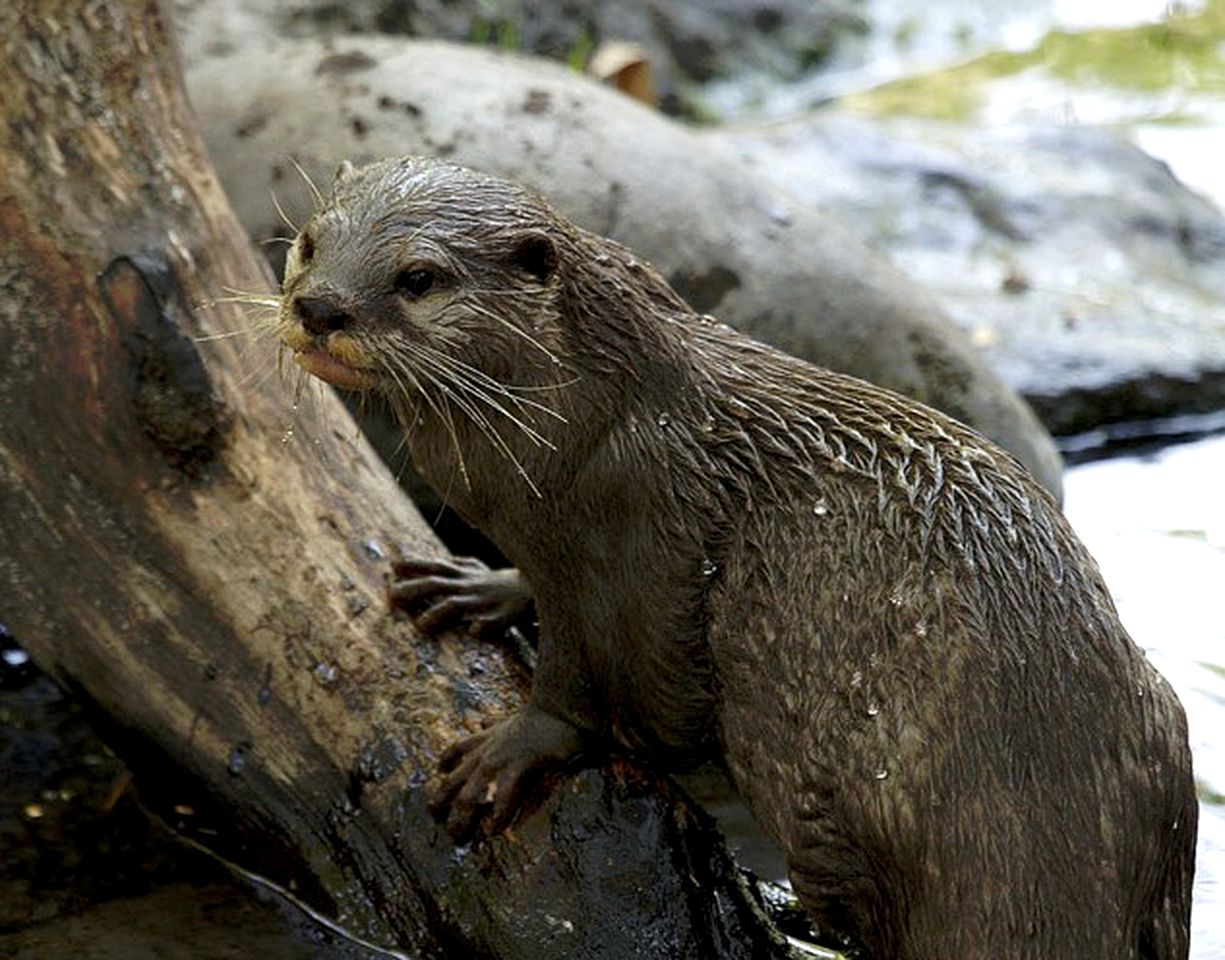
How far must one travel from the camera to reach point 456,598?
3.75 m

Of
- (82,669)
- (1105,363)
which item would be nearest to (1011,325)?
(1105,363)

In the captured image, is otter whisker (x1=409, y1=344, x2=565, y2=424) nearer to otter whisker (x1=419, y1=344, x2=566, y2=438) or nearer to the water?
otter whisker (x1=419, y1=344, x2=566, y2=438)

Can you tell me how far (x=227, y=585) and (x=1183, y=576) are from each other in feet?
8.87

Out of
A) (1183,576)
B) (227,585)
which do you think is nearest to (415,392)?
(227,585)

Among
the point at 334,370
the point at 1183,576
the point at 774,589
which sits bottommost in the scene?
the point at 1183,576

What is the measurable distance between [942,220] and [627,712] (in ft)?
13.0

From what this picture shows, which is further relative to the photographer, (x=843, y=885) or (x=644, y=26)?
(x=644, y=26)

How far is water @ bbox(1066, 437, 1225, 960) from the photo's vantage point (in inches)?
172

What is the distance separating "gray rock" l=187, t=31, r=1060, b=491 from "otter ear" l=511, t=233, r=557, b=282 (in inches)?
80.1

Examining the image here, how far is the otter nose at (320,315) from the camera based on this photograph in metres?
3.12

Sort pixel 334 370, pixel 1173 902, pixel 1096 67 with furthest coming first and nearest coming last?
pixel 1096 67 < pixel 334 370 < pixel 1173 902

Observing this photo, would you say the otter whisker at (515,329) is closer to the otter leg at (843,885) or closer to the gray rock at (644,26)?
the otter leg at (843,885)

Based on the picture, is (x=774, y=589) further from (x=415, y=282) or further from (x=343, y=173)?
(x=343, y=173)

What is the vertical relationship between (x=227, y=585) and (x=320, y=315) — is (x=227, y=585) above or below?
below
